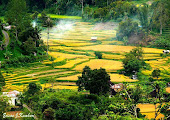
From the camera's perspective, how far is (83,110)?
18.4 m

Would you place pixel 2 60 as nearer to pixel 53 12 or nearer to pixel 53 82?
pixel 53 82

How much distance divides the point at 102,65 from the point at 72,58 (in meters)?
4.08

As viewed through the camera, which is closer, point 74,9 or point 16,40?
point 16,40

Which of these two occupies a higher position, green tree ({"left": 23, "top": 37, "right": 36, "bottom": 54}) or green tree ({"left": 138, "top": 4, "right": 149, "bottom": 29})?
green tree ({"left": 138, "top": 4, "right": 149, "bottom": 29})

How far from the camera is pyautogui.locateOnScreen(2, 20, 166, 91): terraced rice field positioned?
28.6m

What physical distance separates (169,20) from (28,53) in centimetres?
2289

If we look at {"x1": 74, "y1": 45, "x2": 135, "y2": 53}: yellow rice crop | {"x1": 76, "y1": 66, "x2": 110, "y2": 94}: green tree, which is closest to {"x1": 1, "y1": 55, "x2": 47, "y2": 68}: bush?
{"x1": 74, "y1": 45, "x2": 135, "y2": 53}: yellow rice crop

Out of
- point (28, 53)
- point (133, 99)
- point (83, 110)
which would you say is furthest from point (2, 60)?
point (133, 99)

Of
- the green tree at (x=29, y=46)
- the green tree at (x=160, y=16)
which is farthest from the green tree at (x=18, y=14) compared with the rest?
the green tree at (x=160, y=16)

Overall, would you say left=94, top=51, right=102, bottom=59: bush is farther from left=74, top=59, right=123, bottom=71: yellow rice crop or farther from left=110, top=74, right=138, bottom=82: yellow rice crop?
left=110, top=74, right=138, bottom=82: yellow rice crop

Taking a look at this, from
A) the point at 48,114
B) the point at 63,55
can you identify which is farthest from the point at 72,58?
the point at 48,114

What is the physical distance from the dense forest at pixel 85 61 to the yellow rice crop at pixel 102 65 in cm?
58

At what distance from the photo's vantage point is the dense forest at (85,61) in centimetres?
1798

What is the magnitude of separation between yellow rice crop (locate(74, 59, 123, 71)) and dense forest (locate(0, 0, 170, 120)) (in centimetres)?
58
